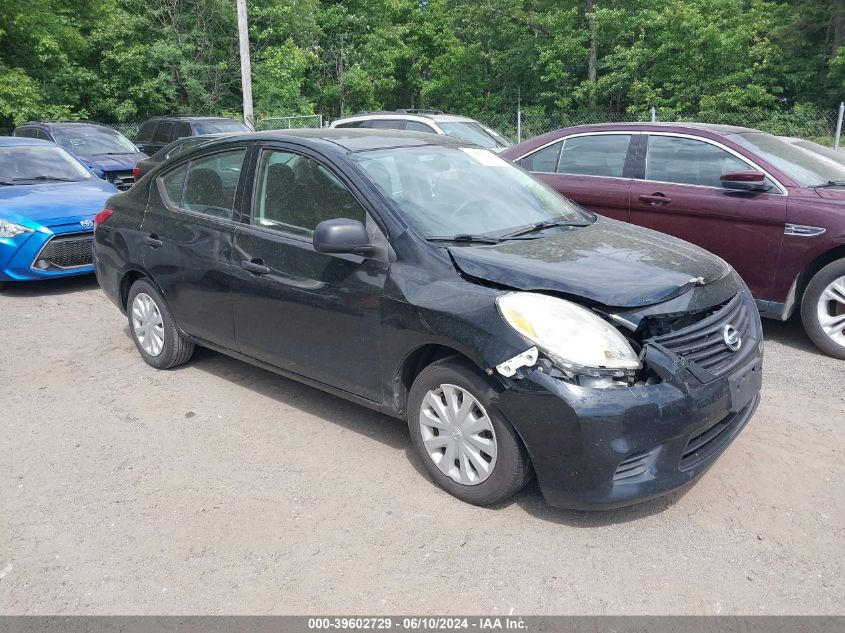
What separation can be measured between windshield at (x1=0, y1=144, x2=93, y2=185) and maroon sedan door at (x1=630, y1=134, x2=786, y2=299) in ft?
22.4

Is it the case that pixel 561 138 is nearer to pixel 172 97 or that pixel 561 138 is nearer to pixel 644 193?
pixel 644 193

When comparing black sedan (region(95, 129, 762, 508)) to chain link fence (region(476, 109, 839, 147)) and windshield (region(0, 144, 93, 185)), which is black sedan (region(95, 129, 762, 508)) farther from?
chain link fence (region(476, 109, 839, 147))

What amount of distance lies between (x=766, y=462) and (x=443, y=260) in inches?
80.4

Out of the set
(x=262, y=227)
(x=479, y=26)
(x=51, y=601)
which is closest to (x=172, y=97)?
(x=479, y=26)

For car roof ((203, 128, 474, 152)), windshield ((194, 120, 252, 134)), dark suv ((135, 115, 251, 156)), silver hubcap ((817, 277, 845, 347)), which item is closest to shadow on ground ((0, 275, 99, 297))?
car roof ((203, 128, 474, 152))

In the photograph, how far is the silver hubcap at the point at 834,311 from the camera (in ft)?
18.1

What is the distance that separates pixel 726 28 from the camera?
2767 centimetres

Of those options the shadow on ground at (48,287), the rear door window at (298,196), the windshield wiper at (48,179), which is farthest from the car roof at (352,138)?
the windshield wiper at (48,179)

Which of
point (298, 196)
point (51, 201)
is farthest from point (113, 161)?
point (298, 196)

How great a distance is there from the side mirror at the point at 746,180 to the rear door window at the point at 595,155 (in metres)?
1.04

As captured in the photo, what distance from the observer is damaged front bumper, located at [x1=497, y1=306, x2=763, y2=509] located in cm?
312

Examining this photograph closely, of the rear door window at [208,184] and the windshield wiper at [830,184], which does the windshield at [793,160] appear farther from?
the rear door window at [208,184]

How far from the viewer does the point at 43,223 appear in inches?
305

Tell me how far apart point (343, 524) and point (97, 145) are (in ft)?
41.6
